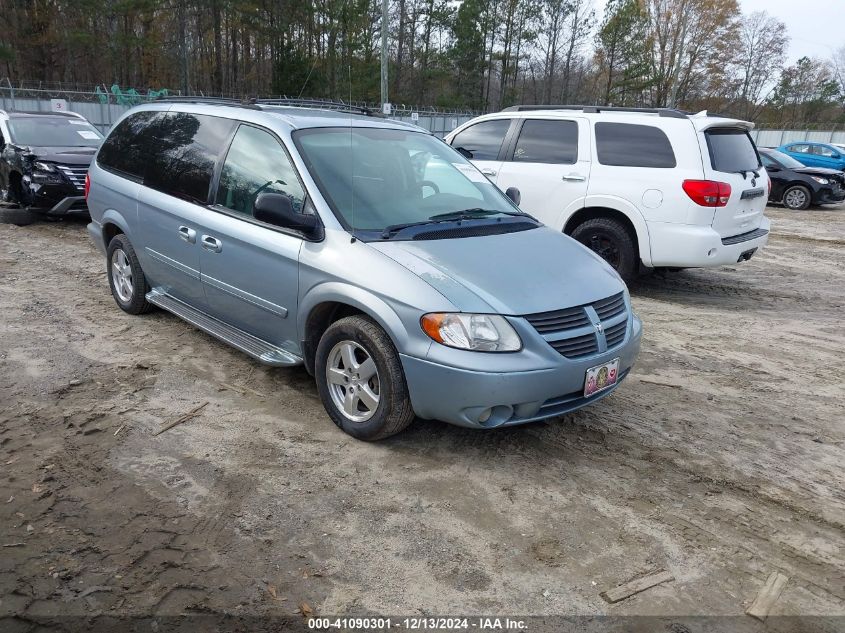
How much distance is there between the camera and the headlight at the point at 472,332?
3.34 meters

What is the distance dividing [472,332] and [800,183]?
55.3ft

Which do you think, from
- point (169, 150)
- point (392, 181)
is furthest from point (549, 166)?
point (169, 150)

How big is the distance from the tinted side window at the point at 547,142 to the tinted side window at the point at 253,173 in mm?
4324

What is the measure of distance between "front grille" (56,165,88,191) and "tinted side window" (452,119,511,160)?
19.5 ft

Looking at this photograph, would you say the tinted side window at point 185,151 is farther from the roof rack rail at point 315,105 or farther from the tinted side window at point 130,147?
the roof rack rail at point 315,105

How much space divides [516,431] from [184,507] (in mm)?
1973

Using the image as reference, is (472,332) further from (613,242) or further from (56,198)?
(56,198)

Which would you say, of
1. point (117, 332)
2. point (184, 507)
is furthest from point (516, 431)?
point (117, 332)

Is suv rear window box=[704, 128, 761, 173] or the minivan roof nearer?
the minivan roof

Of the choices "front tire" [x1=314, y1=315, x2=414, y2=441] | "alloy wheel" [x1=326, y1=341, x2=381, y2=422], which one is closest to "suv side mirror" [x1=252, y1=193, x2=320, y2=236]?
"front tire" [x1=314, y1=315, x2=414, y2=441]

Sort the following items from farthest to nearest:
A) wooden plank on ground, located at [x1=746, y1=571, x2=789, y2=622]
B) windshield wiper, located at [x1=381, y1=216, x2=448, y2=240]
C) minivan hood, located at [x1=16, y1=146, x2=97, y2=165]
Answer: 1. minivan hood, located at [x1=16, y1=146, x2=97, y2=165]
2. windshield wiper, located at [x1=381, y1=216, x2=448, y2=240]
3. wooden plank on ground, located at [x1=746, y1=571, x2=789, y2=622]

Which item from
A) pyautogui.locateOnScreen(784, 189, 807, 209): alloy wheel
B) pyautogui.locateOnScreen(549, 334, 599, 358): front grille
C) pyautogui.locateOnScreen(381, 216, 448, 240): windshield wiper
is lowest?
pyautogui.locateOnScreen(549, 334, 599, 358): front grille

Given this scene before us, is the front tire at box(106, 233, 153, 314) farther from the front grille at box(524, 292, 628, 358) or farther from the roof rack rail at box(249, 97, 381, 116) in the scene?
the front grille at box(524, 292, 628, 358)

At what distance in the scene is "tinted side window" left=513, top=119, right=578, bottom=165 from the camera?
7727 millimetres
